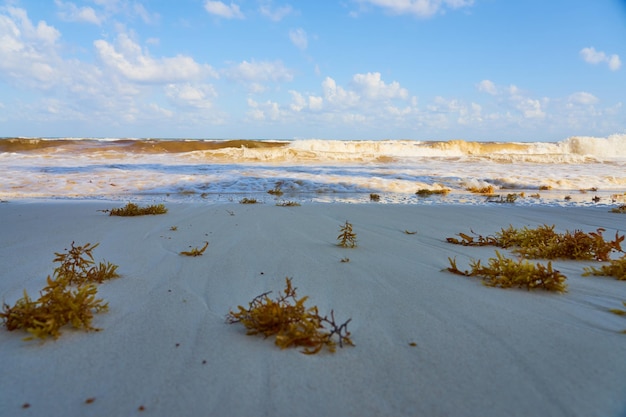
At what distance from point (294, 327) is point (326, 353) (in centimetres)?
18

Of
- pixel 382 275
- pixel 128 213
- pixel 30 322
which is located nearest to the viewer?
pixel 30 322

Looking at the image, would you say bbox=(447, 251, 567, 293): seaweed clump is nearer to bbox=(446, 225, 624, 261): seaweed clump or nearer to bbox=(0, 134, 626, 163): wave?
bbox=(446, 225, 624, 261): seaweed clump

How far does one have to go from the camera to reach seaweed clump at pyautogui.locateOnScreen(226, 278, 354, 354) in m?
1.77

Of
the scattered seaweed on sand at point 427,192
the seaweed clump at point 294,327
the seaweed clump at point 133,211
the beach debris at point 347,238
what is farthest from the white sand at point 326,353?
the scattered seaweed on sand at point 427,192

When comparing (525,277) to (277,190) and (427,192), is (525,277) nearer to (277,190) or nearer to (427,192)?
(427,192)

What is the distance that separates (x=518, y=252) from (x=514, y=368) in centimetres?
219

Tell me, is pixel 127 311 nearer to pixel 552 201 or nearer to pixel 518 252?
pixel 518 252

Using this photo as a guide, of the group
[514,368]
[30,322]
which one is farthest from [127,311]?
[514,368]

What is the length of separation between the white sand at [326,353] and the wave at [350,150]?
49.2 feet

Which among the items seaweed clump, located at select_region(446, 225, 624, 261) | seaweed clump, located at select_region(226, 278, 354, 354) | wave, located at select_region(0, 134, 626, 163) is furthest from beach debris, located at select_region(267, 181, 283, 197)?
seaweed clump, located at select_region(226, 278, 354, 354)

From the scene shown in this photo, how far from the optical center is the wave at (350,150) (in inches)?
760

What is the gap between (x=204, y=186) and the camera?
10.4 metres

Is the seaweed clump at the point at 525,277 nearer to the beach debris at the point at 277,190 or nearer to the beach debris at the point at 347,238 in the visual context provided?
the beach debris at the point at 347,238

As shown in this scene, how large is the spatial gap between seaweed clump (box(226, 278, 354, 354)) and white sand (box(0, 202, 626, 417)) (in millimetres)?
57
